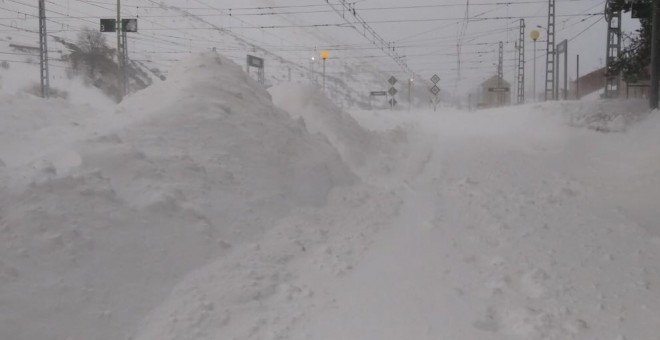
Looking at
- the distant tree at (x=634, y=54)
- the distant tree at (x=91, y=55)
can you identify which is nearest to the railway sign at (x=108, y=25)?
the distant tree at (x=91, y=55)

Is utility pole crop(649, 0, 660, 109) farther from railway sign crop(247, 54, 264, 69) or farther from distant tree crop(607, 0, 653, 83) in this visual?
railway sign crop(247, 54, 264, 69)

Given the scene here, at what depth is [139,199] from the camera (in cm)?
468

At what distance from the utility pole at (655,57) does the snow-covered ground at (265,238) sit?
7572 millimetres

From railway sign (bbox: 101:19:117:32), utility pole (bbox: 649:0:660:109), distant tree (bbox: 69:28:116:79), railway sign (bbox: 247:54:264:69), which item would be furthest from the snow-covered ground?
distant tree (bbox: 69:28:116:79)

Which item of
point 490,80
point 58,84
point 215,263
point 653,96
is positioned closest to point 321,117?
point 215,263

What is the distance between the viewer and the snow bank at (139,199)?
11.5ft

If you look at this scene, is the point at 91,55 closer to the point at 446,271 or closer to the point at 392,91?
the point at 392,91

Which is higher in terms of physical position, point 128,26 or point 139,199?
point 128,26

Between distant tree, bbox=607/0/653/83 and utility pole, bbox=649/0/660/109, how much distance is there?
1679 millimetres

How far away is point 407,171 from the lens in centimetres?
1095

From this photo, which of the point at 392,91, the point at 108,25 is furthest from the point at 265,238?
the point at 392,91

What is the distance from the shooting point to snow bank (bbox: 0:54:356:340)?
11.5 ft

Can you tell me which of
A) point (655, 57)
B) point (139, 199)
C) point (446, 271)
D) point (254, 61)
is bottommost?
point (446, 271)

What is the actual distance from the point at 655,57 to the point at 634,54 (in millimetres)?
2607
